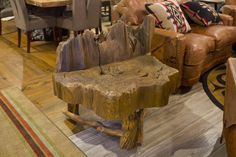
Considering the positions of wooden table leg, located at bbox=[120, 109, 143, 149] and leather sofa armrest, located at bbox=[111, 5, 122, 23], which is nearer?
wooden table leg, located at bbox=[120, 109, 143, 149]

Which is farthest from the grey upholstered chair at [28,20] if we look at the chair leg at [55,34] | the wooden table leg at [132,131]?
the wooden table leg at [132,131]

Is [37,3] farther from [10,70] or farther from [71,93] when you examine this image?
[71,93]

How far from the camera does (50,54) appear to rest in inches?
160

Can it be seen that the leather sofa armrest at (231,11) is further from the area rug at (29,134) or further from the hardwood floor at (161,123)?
the area rug at (29,134)

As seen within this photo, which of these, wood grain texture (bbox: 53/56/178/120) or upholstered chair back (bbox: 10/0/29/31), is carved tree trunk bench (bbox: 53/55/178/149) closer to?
wood grain texture (bbox: 53/56/178/120)

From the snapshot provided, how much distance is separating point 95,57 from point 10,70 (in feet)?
5.86

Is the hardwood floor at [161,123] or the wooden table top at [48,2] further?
the wooden table top at [48,2]

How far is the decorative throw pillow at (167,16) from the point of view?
284 centimetres

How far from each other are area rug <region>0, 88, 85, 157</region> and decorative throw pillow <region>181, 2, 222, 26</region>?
2.08 meters

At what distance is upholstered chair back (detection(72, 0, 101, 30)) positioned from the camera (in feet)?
13.0

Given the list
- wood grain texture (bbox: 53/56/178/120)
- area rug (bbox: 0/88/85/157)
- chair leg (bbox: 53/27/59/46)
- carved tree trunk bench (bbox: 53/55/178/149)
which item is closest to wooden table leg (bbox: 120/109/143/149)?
carved tree trunk bench (bbox: 53/55/178/149)

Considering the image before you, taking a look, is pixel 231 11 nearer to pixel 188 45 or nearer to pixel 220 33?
pixel 220 33

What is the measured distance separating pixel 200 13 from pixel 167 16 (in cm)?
57

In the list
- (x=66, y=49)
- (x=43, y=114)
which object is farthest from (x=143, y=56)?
(x=43, y=114)
